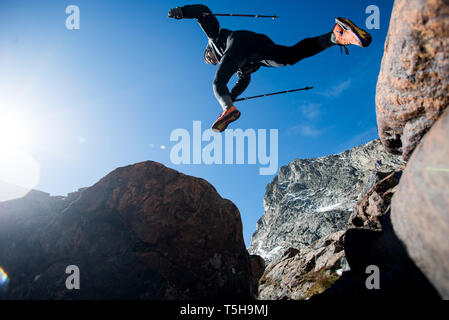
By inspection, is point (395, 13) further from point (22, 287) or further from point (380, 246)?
point (22, 287)

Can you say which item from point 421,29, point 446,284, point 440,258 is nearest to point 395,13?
point 421,29

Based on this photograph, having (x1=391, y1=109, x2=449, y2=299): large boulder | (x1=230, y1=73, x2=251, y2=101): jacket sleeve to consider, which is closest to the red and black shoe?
(x1=230, y1=73, x2=251, y2=101): jacket sleeve

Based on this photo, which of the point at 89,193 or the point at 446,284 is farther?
the point at 89,193

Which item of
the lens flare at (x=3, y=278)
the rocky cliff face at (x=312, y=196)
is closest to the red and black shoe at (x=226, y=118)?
the lens flare at (x=3, y=278)

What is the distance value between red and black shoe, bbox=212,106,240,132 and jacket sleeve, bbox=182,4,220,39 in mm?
2792

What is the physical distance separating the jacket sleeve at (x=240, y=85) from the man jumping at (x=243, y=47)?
0.45 feet

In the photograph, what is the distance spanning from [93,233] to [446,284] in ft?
20.8

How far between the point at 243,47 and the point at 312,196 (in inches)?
6136

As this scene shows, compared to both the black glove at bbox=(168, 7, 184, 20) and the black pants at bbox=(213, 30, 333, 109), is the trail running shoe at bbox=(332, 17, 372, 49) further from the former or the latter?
the black glove at bbox=(168, 7, 184, 20)

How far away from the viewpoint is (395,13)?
3.98 meters

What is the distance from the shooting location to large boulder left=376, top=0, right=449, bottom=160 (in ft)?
10.6

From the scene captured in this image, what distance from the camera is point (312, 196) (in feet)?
488

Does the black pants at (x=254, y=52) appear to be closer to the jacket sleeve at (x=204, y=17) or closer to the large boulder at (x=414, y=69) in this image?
the jacket sleeve at (x=204, y=17)

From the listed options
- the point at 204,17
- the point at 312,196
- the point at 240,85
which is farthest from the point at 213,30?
A: the point at 312,196
